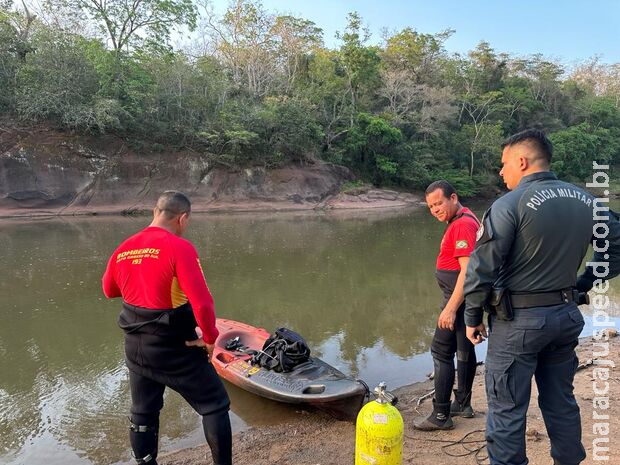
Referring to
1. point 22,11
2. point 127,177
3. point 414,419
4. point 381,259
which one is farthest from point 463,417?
point 22,11

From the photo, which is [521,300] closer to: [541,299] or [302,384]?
[541,299]

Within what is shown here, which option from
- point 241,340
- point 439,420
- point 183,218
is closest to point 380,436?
point 439,420

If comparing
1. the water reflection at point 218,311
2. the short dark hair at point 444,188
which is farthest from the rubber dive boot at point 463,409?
the short dark hair at point 444,188

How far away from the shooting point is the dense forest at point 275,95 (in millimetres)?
21391

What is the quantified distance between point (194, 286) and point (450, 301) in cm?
159

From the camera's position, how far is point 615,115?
4278 cm

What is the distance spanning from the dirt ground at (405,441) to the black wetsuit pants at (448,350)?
0.29m

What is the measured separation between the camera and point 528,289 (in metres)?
2.12

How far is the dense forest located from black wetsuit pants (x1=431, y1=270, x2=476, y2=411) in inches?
828

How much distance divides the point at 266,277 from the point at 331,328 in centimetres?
321

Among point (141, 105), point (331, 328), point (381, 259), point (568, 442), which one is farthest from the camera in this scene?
point (141, 105)

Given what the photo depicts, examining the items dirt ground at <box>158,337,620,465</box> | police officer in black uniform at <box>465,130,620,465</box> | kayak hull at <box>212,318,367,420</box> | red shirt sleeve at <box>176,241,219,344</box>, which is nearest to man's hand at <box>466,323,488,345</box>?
police officer in black uniform at <box>465,130,620,465</box>

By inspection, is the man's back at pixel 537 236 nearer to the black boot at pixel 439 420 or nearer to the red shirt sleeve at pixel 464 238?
the red shirt sleeve at pixel 464 238

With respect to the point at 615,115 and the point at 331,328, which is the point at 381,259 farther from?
the point at 615,115
